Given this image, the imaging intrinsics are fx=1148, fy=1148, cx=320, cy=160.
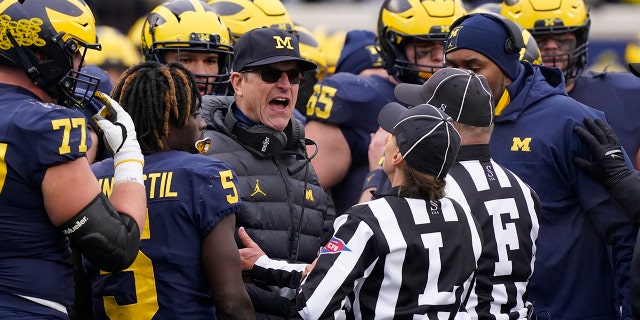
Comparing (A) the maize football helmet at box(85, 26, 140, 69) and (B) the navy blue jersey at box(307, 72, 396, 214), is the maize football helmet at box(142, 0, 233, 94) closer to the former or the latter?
(B) the navy blue jersey at box(307, 72, 396, 214)

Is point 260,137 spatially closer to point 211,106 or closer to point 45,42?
point 211,106

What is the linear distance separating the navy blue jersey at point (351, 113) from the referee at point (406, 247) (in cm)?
211

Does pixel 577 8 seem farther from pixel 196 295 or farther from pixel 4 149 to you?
pixel 4 149

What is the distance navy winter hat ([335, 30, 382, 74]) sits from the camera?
25.5 ft

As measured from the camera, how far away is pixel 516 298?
4219 millimetres

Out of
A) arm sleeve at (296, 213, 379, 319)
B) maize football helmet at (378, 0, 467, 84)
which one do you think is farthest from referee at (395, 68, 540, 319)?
maize football helmet at (378, 0, 467, 84)

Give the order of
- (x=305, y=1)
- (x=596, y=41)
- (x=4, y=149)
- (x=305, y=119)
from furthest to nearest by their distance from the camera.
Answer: (x=305, y=1) → (x=596, y=41) → (x=305, y=119) → (x=4, y=149)

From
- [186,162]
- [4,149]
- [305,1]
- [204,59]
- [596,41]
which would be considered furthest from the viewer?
[305,1]

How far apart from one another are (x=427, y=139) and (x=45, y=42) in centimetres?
129

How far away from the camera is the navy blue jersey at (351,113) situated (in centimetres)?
604

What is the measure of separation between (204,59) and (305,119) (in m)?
0.85

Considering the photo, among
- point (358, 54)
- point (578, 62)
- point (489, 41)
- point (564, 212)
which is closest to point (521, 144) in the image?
A: point (564, 212)

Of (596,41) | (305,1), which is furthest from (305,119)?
(305,1)

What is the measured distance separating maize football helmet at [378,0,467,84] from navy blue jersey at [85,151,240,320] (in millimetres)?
2475
